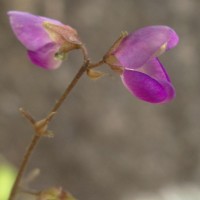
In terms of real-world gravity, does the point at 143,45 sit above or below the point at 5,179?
below

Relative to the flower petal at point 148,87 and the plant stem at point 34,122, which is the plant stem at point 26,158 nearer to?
the plant stem at point 34,122

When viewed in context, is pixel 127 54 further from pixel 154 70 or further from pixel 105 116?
pixel 105 116

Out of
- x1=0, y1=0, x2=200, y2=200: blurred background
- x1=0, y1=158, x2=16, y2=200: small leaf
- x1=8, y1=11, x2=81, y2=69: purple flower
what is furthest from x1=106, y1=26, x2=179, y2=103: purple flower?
x1=0, y1=0, x2=200, y2=200: blurred background

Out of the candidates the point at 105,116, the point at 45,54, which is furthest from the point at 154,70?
the point at 105,116

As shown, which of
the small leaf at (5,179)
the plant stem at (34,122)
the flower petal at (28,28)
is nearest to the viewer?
the plant stem at (34,122)

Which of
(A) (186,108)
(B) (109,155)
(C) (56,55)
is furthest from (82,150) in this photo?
(C) (56,55)

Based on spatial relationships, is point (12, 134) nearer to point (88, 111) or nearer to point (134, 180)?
point (88, 111)

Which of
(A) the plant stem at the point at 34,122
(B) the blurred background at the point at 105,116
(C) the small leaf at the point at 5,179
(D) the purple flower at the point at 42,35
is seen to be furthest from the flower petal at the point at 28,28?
(B) the blurred background at the point at 105,116
